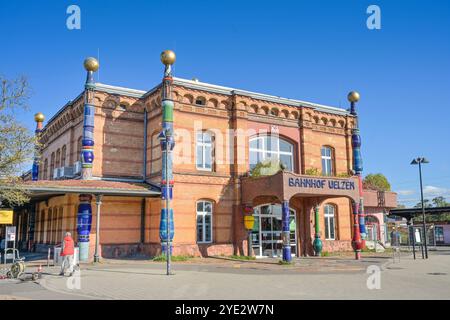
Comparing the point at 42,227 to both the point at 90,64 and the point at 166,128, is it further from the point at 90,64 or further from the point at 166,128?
the point at 166,128

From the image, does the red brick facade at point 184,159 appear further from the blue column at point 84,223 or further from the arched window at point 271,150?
the blue column at point 84,223

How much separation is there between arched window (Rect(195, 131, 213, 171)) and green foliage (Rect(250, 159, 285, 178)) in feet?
8.18

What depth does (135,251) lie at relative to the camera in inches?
910

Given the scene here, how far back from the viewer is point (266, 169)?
23.5 m

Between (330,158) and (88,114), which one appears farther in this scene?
(330,158)

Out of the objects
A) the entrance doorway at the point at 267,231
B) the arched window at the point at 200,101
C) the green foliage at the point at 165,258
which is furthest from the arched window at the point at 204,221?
the arched window at the point at 200,101

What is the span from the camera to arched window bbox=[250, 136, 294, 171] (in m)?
25.3

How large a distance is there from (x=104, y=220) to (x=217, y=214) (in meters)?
5.94

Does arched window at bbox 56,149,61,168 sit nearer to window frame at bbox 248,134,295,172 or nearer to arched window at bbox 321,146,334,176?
window frame at bbox 248,134,295,172

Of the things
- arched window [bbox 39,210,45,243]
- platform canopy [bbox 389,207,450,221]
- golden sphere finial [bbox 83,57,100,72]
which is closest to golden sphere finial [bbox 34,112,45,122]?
arched window [bbox 39,210,45,243]

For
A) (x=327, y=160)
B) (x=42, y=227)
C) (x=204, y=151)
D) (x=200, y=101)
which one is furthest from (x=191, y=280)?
(x=42, y=227)
